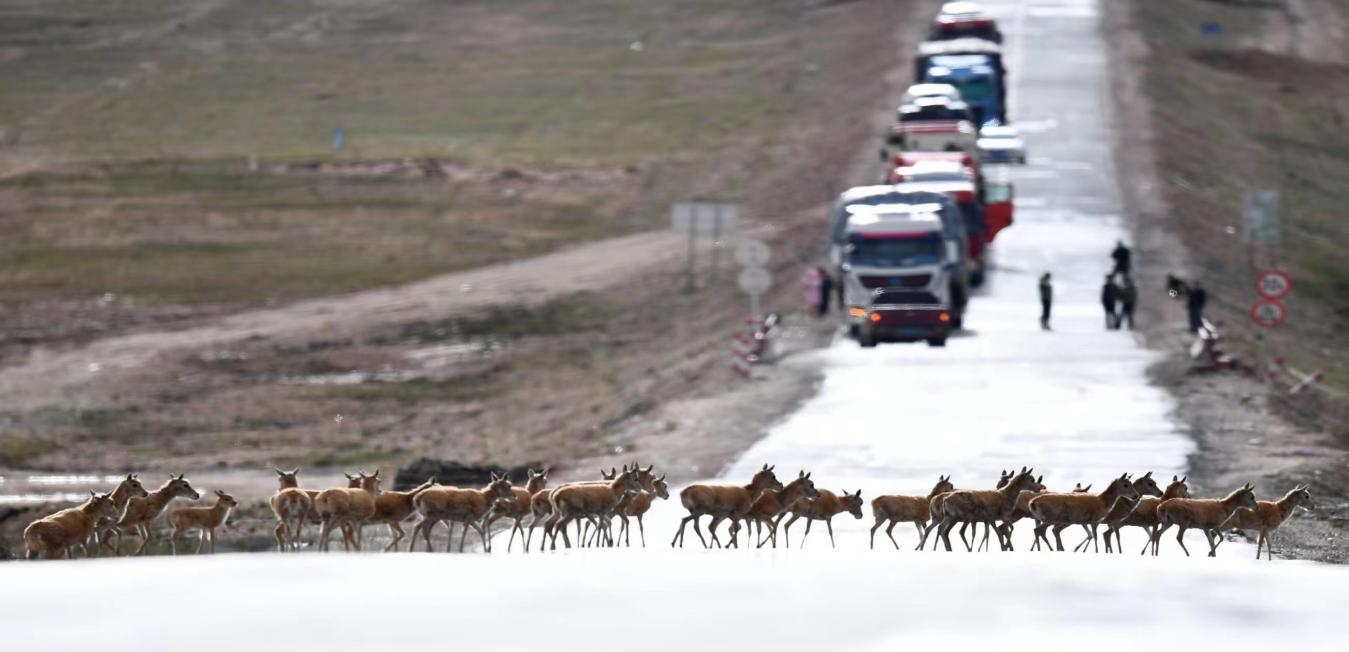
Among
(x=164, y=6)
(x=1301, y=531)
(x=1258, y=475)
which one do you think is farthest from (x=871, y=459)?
(x=164, y=6)

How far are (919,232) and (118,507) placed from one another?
32655 mm

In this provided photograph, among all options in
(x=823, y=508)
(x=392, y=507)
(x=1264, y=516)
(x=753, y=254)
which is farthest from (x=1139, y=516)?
(x=753, y=254)

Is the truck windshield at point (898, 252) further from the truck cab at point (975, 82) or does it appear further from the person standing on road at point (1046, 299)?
the truck cab at point (975, 82)

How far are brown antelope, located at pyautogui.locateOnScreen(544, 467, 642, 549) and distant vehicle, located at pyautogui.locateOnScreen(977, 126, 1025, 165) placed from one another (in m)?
56.1

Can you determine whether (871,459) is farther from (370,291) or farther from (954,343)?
(370,291)

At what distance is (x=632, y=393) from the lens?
5494 cm

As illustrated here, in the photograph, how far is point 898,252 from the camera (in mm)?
54906

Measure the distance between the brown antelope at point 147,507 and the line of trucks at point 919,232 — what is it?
30.6 metres

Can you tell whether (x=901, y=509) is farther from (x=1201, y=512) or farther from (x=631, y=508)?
(x=1201, y=512)

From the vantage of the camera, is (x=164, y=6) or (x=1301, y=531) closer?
(x=1301, y=531)

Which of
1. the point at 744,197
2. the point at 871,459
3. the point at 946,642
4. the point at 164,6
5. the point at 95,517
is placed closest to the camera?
the point at 946,642

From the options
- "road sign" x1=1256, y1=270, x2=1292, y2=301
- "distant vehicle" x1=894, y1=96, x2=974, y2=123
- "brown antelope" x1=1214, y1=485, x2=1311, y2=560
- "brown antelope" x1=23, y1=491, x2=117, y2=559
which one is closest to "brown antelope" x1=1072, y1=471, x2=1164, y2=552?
"brown antelope" x1=1214, y1=485, x2=1311, y2=560

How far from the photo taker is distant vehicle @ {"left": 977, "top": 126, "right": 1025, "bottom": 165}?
269 feet

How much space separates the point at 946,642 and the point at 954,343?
35.3 m
